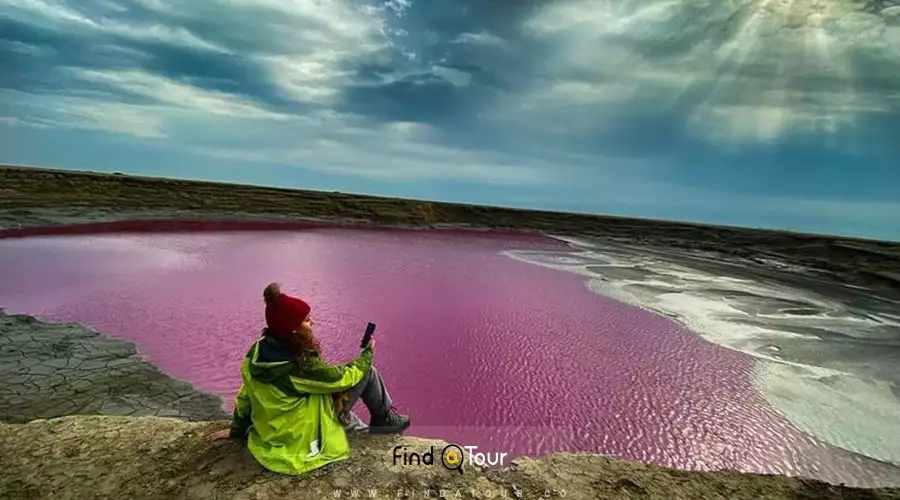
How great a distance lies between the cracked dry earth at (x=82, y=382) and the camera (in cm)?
364

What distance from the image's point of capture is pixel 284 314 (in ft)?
7.54

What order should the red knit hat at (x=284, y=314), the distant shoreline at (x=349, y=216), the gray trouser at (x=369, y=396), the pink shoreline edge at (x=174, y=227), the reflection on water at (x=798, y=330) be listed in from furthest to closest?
the distant shoreline at (x=349, y=216), the pink shoreline edge at (x=174, y=227), the reflection on water at (x=798, y=330), the gray trouser at (x=369, y=396), the red knit hat at (x=284, y=314)

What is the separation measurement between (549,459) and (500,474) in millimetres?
447

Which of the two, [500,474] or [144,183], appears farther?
[144,183]

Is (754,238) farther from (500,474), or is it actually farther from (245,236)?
(500,474)

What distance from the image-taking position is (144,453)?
2746mm

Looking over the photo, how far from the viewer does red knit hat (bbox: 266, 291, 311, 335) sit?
230cm

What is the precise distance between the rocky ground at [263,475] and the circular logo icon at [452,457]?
5cm

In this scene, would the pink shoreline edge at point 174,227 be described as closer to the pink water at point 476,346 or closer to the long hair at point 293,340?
the pink water at point 476,346

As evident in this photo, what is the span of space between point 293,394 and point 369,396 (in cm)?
56

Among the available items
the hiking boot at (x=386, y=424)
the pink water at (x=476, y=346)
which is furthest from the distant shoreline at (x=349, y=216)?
the hiking boot at (x=386, y=424)

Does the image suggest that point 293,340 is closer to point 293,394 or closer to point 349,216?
point 293,394

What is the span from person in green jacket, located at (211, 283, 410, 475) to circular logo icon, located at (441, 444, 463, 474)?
522 mm

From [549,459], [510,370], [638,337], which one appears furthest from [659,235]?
[549,459]
